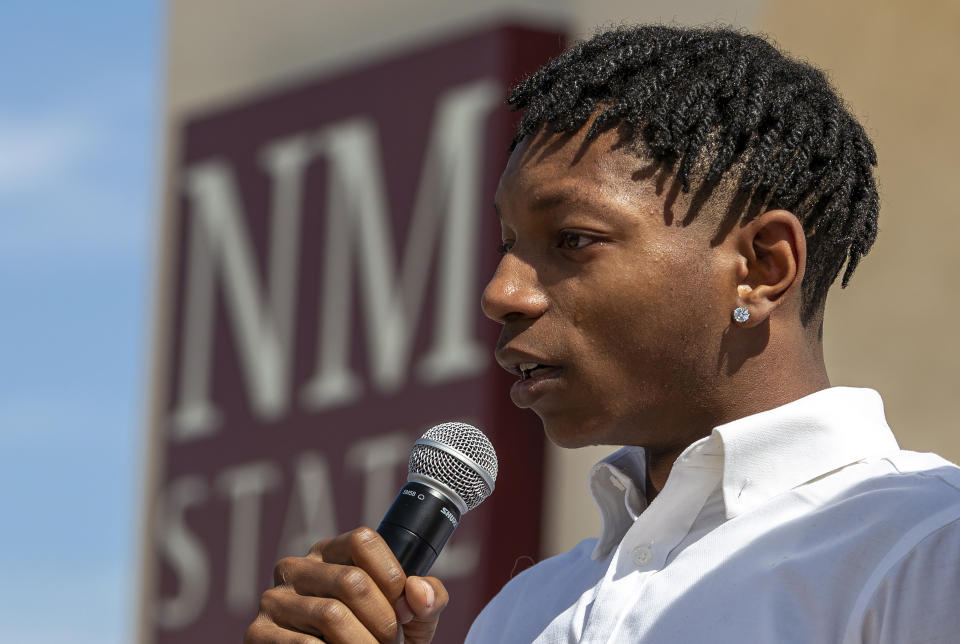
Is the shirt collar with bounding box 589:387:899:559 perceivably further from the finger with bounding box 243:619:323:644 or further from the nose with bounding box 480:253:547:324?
the finger with bounding box 243:619:323:644

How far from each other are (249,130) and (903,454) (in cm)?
624

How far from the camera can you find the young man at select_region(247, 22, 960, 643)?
1.77m

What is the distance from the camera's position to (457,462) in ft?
6.54

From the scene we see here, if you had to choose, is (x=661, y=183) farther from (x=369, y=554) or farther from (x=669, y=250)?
(x=369, y=554)

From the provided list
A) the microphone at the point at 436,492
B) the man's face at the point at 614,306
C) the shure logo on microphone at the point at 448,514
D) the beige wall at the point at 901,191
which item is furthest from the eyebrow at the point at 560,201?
the beige wall at the point at 901,191

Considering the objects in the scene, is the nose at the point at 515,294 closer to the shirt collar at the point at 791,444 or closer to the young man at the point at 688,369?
the young man at the point at 688,369

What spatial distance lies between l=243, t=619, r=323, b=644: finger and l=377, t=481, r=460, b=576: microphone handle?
15 centimetres

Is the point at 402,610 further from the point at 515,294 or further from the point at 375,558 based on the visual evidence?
the point at 515,294

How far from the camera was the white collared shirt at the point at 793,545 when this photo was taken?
1.69m

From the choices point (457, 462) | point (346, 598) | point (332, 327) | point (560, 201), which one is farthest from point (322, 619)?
point (332, 327)

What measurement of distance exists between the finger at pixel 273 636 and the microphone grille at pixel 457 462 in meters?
0.28

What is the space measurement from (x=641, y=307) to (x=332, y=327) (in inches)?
210

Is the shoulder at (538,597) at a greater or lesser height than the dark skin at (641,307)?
lesser

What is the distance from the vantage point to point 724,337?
202cm
